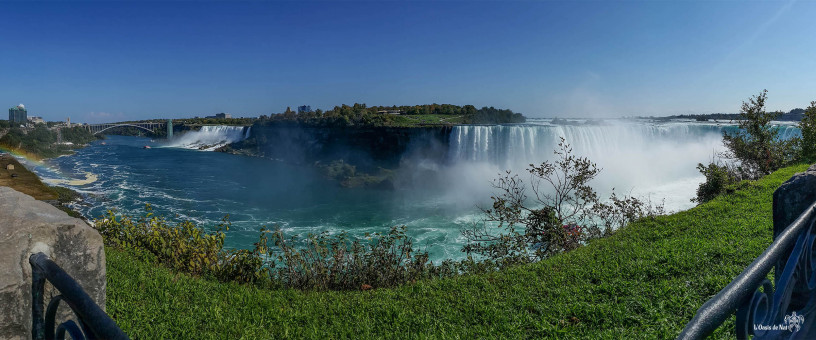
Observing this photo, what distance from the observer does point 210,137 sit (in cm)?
6369

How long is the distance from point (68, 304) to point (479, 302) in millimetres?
3609

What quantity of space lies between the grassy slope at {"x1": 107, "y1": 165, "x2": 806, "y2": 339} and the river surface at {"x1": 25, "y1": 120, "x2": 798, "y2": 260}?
1008 centimetres

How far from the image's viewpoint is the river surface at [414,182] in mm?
18172

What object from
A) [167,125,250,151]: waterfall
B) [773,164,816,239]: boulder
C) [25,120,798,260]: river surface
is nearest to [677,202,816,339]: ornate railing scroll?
[773,164,816,239]: boulder

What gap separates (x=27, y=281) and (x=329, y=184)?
28.9m

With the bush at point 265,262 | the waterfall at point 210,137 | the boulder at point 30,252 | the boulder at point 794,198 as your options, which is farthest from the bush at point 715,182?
the waterfall at point 210,137

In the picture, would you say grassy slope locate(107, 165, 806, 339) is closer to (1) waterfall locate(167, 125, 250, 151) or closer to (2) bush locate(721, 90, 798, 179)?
(2) bush locate(721, 90, 798, 179)

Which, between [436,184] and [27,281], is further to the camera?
[436,184]

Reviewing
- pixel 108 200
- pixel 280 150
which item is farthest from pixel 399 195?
pixel 280 150

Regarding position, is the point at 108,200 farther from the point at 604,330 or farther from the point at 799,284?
the point at 799,284

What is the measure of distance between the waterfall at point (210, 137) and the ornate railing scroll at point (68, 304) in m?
60.0

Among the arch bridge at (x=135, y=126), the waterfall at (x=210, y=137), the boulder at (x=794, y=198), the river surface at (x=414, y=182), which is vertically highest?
the arch bridge at (x=135, y=126)

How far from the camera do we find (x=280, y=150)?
47625 millimetres

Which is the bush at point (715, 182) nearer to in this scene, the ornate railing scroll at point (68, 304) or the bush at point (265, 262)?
the bush at point (265, 262)
